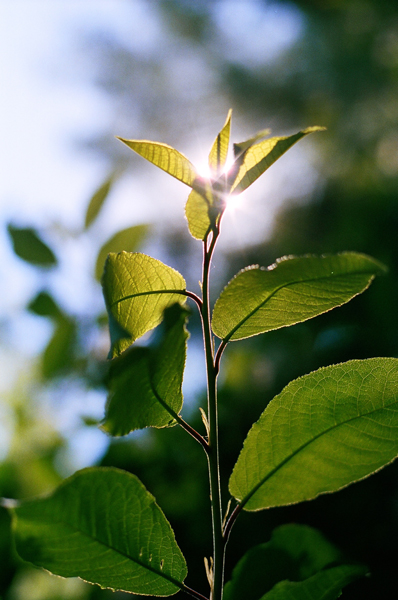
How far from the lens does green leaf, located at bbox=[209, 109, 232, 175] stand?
0.42 meters

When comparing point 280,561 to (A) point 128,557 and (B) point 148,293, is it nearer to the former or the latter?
(A) point 128,557

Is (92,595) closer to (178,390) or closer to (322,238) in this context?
(178,390)

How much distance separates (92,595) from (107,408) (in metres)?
0.96

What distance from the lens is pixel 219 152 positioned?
425 mm

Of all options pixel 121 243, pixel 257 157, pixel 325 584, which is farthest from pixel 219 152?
pixel 121 243

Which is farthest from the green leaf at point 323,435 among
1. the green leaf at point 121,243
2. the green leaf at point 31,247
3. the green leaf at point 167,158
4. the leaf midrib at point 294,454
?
the green leaf at point 31,247

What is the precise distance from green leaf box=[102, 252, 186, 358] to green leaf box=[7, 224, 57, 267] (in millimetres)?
869

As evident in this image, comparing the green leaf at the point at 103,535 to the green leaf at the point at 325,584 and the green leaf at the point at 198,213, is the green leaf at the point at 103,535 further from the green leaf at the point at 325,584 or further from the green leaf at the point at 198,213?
the green leaf at the point at 198,213

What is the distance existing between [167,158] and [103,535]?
35 cm

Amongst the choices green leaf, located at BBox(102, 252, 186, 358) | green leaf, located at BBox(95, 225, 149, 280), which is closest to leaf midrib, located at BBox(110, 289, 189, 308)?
green leaf, located at BBox(102, 252, 186, 358)

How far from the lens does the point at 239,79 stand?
378cm

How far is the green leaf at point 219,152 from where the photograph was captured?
418 millimetres

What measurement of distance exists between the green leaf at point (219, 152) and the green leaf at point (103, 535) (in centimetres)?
31

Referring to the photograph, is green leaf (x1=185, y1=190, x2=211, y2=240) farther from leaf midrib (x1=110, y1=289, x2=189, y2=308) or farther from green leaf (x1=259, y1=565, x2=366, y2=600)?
green leaf (x1=259, y1=565, x2=366, y2=600)
